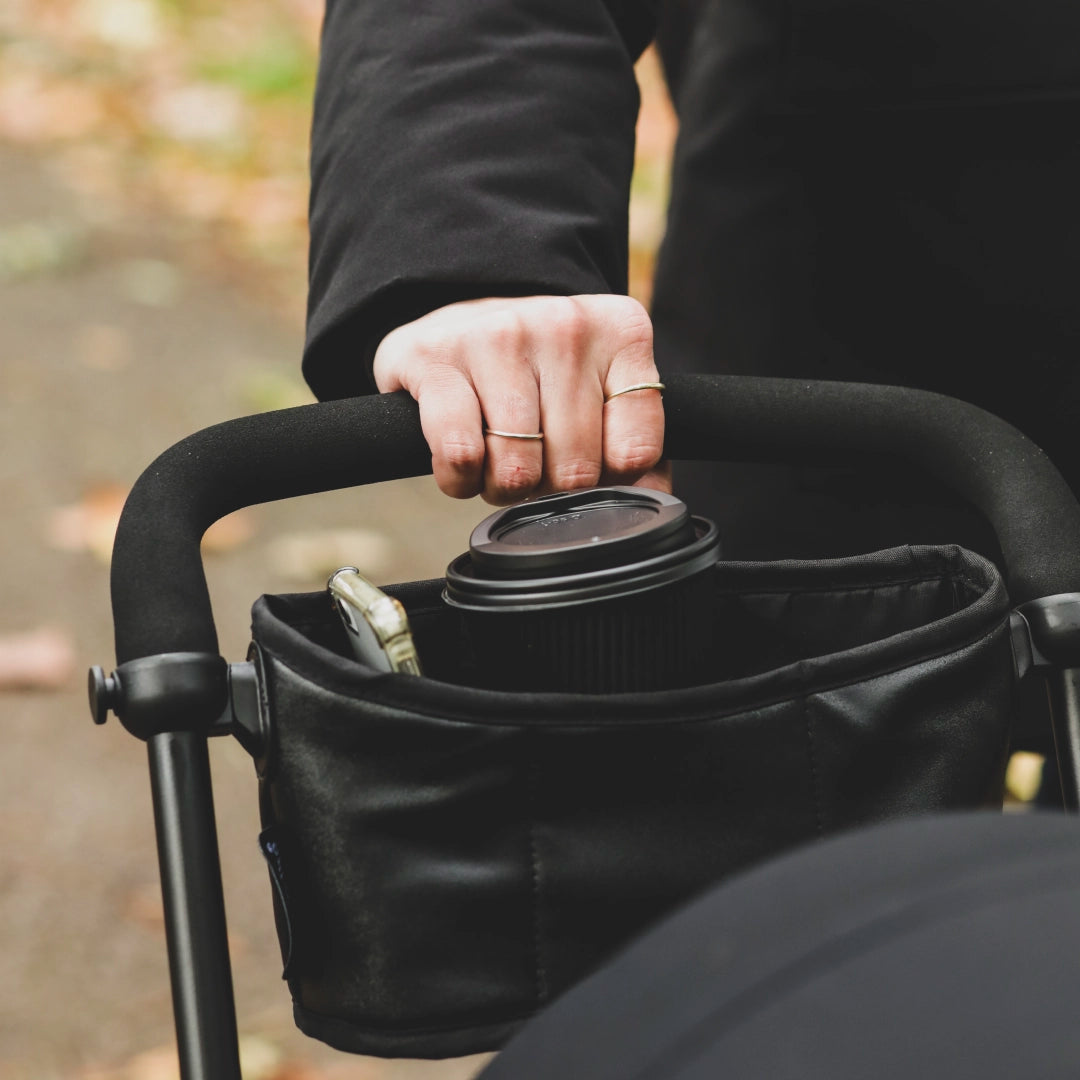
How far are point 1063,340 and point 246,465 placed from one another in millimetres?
648

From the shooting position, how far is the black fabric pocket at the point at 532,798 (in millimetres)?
587

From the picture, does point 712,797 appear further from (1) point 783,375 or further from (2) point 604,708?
(1) point 783,375

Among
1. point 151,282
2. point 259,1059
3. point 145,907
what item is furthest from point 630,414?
A: point 151,282

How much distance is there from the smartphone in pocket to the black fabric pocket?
23 mm

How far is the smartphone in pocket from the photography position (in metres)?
0.61

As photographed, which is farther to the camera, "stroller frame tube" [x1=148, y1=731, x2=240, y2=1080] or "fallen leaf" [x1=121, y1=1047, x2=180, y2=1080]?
"fallen leaf" [x1=121, y1=1047, x2=180, y2=1080]

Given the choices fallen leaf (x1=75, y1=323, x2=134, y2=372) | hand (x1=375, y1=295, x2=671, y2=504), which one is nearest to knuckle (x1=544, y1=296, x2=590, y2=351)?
hand (x1=375, y1=295, x2=671, y2=504)

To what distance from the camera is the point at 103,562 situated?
2.63m

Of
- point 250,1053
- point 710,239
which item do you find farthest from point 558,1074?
point 250,1053

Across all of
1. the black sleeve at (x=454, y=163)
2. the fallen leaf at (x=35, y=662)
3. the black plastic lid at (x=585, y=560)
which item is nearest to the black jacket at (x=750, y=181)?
the black sleeve at (x=454, y=163)

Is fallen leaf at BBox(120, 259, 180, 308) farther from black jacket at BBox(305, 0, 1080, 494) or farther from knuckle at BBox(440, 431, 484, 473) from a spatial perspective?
knuckle at BBox(440, 431, 484, 473)

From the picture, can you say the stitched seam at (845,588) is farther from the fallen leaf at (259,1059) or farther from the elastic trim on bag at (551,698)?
the fallen leaf at (259,1059)

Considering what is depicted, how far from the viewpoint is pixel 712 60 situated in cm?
120

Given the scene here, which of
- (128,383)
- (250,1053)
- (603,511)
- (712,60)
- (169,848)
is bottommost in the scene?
(250,1053)
